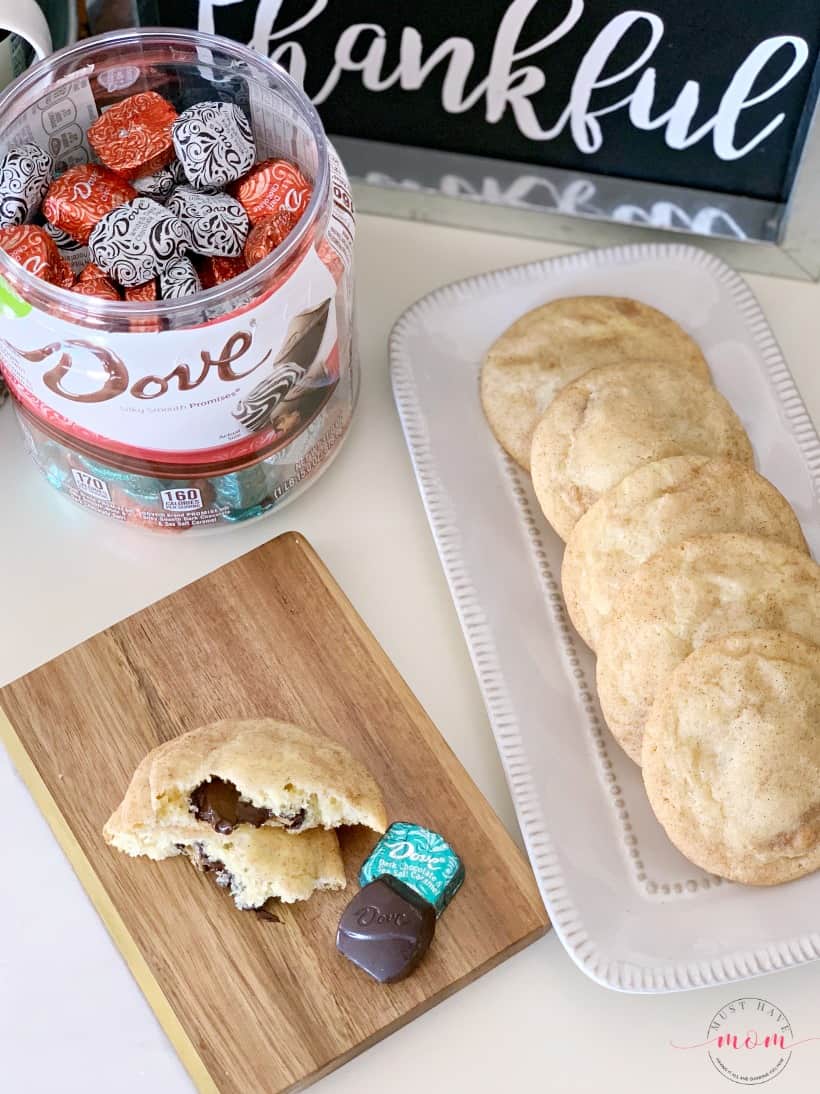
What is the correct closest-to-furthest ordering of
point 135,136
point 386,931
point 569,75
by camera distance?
point 386,931 → point 135,136 → point 569,75

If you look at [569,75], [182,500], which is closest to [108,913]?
[182,500]

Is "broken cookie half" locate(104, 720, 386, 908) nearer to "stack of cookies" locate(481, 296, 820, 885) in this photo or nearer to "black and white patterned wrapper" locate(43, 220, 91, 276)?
"stack of cookies" locate(481, 296, 820, 885)

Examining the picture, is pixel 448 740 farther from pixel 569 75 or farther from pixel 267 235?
pixel 569 75

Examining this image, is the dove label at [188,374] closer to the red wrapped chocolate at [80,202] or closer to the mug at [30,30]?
the red wrapped chocolate at [80,202]

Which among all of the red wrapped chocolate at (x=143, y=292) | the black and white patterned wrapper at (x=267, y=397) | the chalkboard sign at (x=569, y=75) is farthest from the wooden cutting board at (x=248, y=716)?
the chalkboard sign at (x=569, y=75)

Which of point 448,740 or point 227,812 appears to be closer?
point 227,812

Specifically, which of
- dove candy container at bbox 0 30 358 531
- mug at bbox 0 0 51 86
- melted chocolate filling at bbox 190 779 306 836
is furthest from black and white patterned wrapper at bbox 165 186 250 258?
melted chocolate filling at bbox 190 779 306 836

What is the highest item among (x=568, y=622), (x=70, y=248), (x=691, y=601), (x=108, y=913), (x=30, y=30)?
(x=30, y=30)
